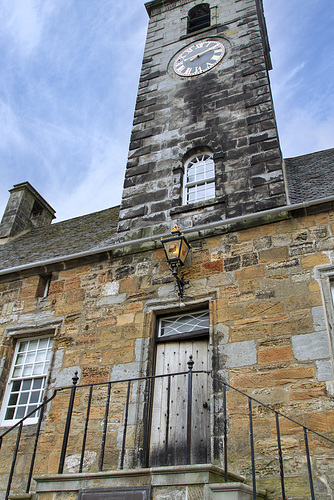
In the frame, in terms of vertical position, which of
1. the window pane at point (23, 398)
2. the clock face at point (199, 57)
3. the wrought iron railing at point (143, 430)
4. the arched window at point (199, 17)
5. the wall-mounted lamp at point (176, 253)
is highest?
the arched window at point (199, 17)

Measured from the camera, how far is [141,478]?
432cm

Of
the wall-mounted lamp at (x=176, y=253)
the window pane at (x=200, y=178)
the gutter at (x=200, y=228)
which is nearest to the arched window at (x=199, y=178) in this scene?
the window pane at (x=200, y=178)

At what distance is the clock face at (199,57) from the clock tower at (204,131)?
22 millimetres

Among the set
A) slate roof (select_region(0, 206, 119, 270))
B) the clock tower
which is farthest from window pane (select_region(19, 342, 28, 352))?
the clock tower

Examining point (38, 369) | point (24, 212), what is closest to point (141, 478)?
point (38, 369)

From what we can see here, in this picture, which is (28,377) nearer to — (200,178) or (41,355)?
(41,355)

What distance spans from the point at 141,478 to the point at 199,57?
28.3 feet

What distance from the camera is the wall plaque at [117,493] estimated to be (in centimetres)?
423

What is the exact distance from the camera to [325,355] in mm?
5449

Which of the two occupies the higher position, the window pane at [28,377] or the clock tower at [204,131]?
the clock tower at [204,131]

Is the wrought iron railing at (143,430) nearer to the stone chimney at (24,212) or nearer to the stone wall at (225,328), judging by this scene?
the stone wall at (225,328)

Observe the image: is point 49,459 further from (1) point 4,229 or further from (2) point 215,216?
(1) point 4,229

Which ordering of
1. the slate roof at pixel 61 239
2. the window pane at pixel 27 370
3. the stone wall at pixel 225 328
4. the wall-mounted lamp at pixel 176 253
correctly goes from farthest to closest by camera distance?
the slate roof at pixel 61 239, the window pane at pixel 27 370, the wall-mounted lamp at pixel 176 253, the stone wall at pixel 225 328

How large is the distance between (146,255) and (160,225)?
68 cm
